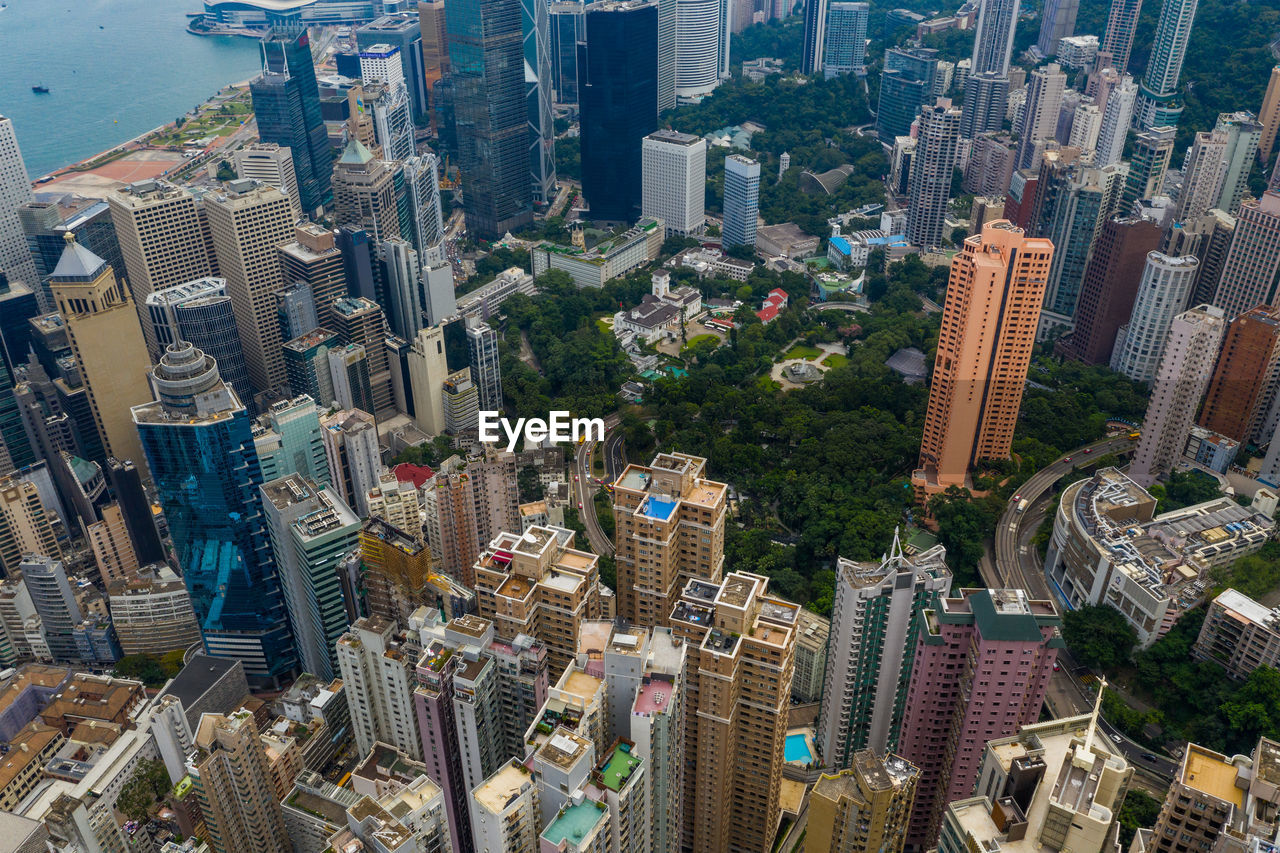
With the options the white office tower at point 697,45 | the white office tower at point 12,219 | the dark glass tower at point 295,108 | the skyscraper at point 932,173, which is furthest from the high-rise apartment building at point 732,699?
the white office tower at point 697,45

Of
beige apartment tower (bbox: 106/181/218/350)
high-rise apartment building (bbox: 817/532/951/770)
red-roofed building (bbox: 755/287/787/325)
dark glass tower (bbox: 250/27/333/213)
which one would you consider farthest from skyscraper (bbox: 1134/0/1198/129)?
beige apartment tower (bbox: 106/181/218/350)

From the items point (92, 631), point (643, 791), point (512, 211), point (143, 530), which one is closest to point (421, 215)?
point (512, 211)

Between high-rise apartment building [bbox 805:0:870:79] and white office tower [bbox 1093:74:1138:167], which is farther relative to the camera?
high-rise apartment building [bbox 805:0:870:79]

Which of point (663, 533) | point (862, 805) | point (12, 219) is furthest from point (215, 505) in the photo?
point (12, 219)

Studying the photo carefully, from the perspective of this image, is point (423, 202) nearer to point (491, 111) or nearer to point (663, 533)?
point (491, 111)

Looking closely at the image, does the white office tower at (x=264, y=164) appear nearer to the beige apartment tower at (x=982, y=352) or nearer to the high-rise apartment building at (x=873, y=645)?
the beige apartment tower at (x=982, y=352)

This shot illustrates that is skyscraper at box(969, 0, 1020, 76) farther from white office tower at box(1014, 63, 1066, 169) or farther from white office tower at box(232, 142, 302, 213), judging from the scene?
white office tower at box(232, 142, 302, 213)

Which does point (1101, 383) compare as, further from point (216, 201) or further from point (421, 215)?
point (216, 201)
